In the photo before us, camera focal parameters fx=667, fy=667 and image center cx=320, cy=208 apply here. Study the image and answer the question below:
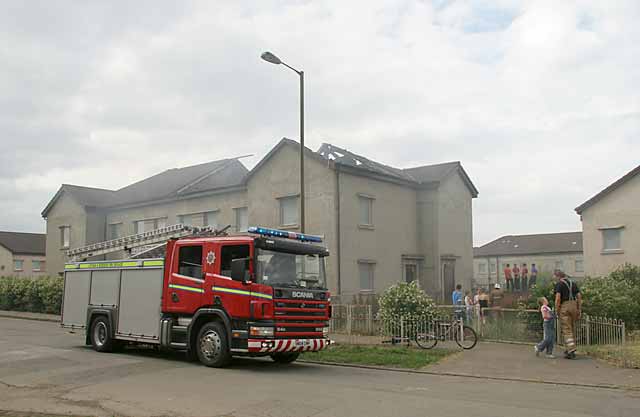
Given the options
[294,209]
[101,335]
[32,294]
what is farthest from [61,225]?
[101,335]

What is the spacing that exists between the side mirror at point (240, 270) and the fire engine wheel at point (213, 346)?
3.68 feet

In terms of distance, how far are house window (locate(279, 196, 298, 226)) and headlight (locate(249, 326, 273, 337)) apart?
14.8 m

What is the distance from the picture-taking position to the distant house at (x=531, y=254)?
6631 centimetres

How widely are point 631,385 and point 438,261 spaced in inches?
765

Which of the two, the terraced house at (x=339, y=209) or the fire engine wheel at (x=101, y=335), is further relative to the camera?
the terraced house at (x=339, y=209)

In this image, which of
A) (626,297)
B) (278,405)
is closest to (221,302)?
(278,405)

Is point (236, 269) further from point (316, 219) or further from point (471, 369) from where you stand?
point (316, 219)

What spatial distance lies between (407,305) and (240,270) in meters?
6.74

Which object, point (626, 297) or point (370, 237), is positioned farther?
point (370, 237)

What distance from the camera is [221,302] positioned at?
41.9 ft

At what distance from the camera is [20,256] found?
219 ft

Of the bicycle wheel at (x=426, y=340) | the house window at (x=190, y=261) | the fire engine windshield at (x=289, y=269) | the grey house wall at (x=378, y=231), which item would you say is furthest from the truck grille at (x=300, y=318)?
the grey house wall at (x=378, y=231)

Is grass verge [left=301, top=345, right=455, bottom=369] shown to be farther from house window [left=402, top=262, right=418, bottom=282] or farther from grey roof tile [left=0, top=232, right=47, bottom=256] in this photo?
grey roof tile [left=0, top=232, right=47, bottom=256]

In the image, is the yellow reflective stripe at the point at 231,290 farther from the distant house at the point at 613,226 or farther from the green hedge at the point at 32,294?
the distant house at the point at 613,226
